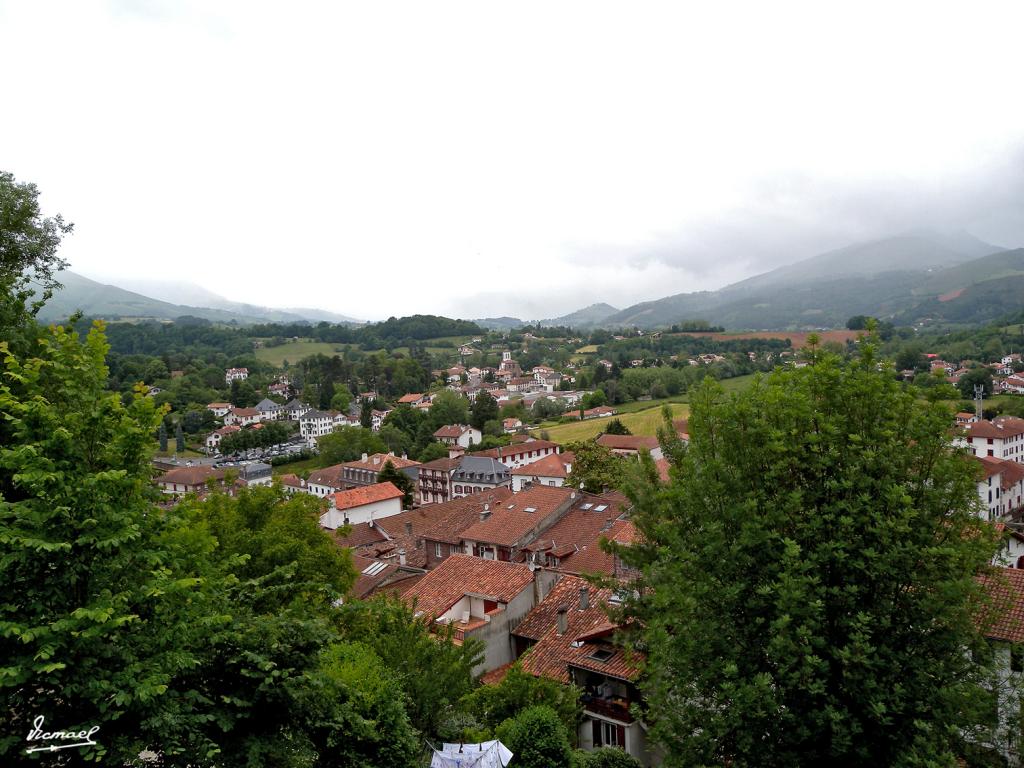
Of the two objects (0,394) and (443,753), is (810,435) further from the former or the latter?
(0,394)

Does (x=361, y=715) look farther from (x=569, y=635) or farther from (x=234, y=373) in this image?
(x=234, y=373)

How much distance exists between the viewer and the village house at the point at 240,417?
111 metres

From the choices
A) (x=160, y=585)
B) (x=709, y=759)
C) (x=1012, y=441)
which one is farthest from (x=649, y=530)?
(x=1012, y=441)

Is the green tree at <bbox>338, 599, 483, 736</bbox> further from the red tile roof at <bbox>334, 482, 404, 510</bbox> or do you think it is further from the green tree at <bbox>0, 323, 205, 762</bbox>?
the red tile roof at <bbox>334, 482, 404, 510</bbox>

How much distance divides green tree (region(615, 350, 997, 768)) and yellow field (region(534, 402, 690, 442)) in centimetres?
6860

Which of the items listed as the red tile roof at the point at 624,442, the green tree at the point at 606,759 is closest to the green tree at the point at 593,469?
the red tile roof at the point at 624,442

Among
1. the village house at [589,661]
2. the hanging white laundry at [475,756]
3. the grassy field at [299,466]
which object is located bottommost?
the grassy field at [299,466]

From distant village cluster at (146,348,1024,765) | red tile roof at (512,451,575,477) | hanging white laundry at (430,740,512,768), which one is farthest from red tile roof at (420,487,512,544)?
hanging white laundry at (430,740,512,768)

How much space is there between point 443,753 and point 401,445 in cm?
7552

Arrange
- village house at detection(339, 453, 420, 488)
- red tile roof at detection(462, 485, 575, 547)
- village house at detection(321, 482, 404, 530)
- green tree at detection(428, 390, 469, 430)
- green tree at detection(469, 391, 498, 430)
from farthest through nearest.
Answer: green tree at detection(428, 390, 469, 430) → green tree at detection(469, 391, 498, 430) → village house at detection(339, 453, 420, 488) → village house at detection(321, 482, 404, 530) → red tile roof at detection(462, 485, 575, 547)

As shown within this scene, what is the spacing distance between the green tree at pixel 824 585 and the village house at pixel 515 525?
63.1ft

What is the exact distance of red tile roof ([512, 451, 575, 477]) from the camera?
58.0 metres

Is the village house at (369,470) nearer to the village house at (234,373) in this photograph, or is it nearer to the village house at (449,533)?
the village house at (449,533)

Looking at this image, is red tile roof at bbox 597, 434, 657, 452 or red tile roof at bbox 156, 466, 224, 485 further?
red tile roof at bbox 156, 466, 224, 485
